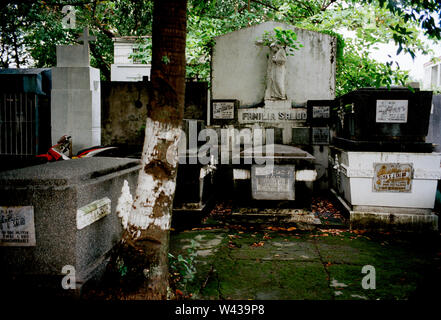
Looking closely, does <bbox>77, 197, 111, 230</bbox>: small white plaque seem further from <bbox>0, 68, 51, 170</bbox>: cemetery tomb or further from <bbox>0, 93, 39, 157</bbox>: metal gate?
<bbox>0, 93, 39, 157</bbox>: metal gate

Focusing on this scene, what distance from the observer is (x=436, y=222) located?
5719mm

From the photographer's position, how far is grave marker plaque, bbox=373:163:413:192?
5762 millimetres

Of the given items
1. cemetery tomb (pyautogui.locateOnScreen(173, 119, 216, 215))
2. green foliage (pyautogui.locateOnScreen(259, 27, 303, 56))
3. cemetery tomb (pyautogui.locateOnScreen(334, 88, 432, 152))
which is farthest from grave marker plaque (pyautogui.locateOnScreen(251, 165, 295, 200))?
green foliage (pyautogui.locateOnScreen(259, 27, 303, 56))

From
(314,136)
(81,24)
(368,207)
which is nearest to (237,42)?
(314,136)

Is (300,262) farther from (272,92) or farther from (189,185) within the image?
(272,92)

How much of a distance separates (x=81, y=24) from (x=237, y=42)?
35.2 ft

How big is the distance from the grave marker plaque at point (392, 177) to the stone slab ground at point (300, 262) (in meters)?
0.79

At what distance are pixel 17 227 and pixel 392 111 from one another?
5711 millimetres

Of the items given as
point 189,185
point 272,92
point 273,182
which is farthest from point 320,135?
point 189,185

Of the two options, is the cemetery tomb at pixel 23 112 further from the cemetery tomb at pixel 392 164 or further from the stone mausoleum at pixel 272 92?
the cemetery tomb at pixel 392 164

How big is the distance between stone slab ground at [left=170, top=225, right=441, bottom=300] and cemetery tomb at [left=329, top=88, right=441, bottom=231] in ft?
1.25

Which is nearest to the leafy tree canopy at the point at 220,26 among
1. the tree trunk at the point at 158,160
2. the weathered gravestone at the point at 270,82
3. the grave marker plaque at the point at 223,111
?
the weathered gravestone at the point at 270,82

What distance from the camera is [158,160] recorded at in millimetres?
3012

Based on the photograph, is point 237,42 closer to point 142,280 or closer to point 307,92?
point 307,92
